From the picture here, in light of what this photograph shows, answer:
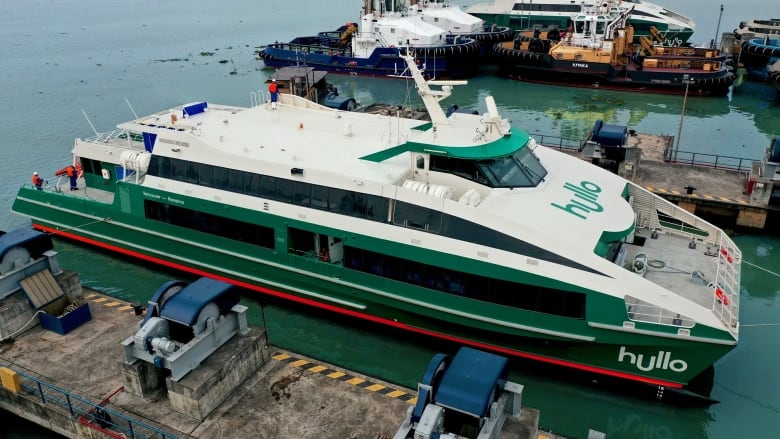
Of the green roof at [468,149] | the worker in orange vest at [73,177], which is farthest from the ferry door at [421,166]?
the worker in orange vest at [73,177]

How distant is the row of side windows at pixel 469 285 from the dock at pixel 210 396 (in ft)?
8.47

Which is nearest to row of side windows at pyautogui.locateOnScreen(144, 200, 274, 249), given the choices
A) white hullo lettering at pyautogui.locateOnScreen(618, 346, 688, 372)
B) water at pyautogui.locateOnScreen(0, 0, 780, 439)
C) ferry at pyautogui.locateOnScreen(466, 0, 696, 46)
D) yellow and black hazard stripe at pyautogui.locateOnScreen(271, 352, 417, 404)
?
water at pyautogui.locateOnScreen(0, 0, 780, 439)

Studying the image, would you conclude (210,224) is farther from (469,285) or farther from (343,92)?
(343,92)

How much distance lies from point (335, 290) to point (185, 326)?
14.1 ft

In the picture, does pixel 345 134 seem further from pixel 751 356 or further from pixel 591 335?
pixel 751 356

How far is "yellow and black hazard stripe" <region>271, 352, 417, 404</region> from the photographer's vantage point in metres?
9.03

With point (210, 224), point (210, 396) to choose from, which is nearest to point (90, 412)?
point (210, 396)

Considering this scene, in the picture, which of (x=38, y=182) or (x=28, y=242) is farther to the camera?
(x=38, y=182)

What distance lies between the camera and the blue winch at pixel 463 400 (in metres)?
6.59

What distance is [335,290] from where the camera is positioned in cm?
1257

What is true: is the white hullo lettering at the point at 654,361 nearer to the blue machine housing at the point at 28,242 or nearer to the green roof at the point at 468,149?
the green roof at the point at 468,149

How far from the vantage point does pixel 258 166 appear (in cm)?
1270

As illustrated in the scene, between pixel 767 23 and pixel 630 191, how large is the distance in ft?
129

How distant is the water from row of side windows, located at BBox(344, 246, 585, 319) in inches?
64.6
